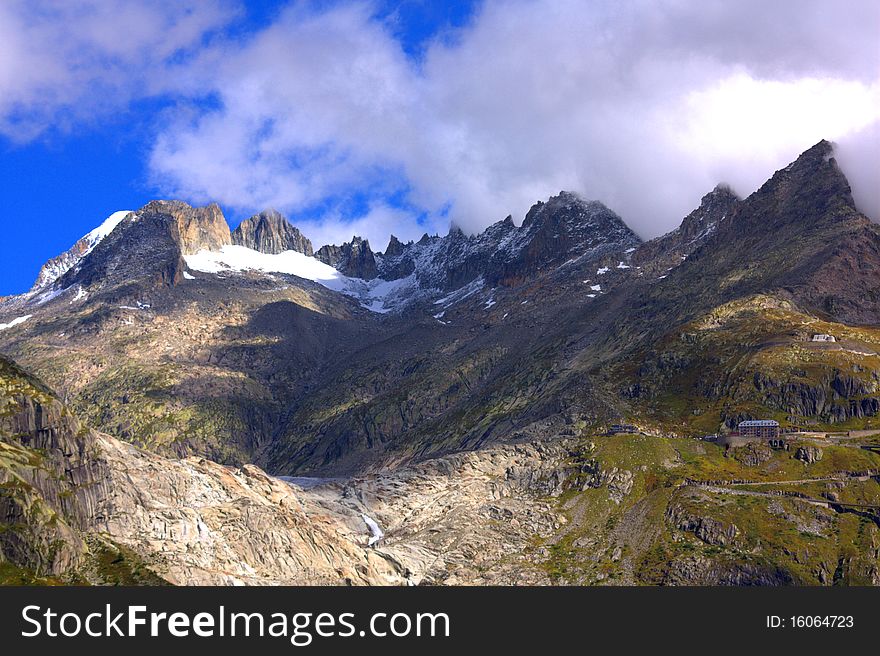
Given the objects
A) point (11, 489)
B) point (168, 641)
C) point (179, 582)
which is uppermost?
point (11, 489)

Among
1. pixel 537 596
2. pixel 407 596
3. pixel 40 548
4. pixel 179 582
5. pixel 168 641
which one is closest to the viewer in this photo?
pixel 168 641

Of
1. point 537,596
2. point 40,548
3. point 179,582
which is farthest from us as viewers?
point 179,582

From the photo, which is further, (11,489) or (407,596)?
(11,489)

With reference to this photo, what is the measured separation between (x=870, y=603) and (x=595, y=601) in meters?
37.3

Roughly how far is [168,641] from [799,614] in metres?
80.2

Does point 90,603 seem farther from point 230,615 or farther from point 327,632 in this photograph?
point 327,632

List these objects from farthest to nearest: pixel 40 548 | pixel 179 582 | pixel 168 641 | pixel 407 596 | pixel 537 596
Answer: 1. pixel 179 582
2. pixel 40 548
3. pixel 537 596
4. pixel 407 596
5. pixel 168 641

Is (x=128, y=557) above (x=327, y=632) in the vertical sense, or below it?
above

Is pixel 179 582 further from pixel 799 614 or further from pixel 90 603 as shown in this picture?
pixel 799 614

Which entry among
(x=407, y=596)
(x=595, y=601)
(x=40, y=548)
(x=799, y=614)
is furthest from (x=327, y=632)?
(x=40, y=548)

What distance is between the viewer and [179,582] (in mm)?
195500

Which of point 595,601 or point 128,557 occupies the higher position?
point 128,557

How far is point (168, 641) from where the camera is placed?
114 meters

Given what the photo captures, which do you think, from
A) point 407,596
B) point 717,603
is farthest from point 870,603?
point 407,596
